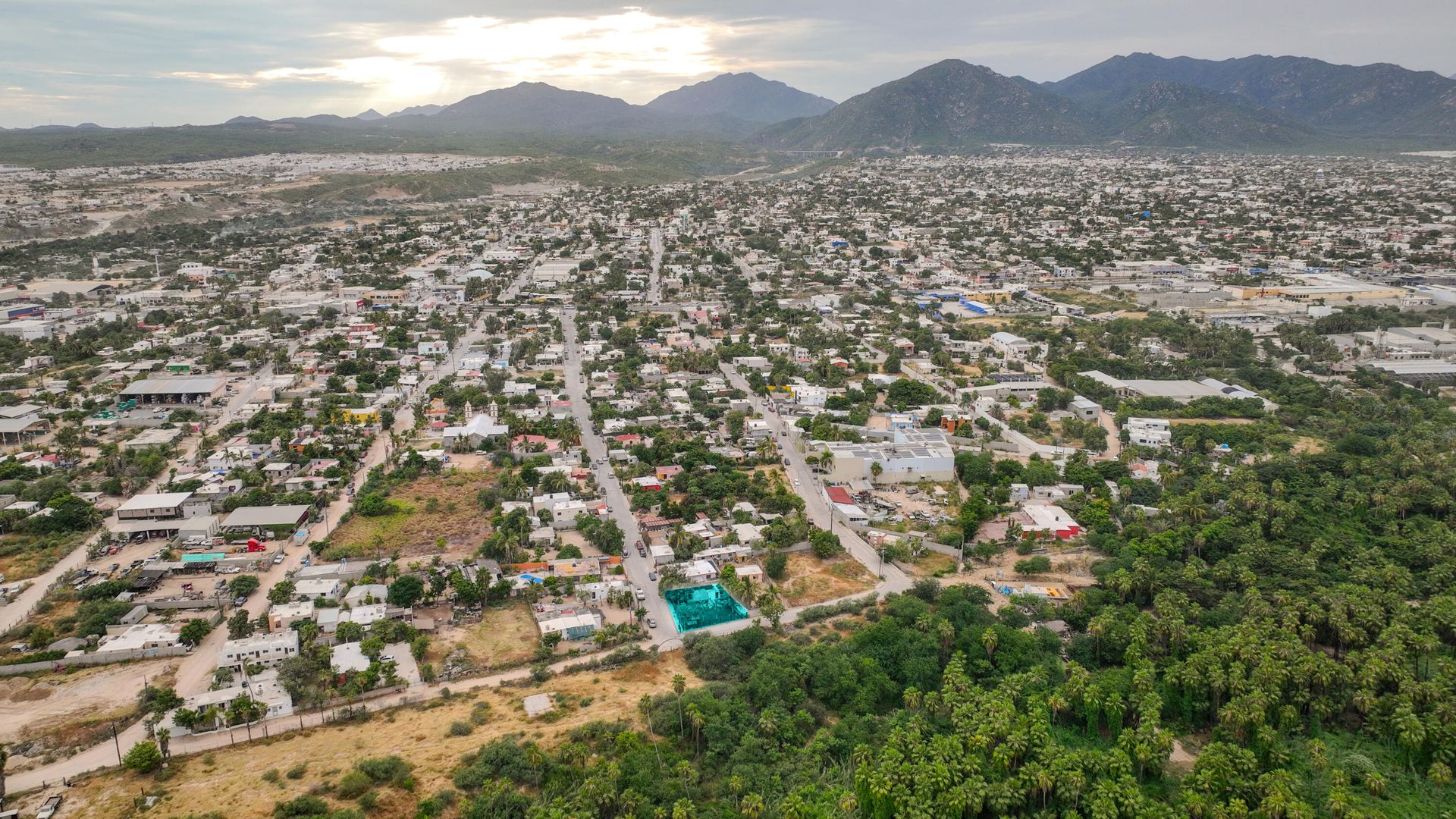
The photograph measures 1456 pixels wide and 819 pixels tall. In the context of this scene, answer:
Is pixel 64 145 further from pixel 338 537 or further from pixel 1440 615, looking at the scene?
pixel 1440 615

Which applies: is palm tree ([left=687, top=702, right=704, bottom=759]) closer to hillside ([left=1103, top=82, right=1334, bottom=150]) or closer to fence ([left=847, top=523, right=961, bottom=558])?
fence ([left=847, top=523, right=961, bottom=558])

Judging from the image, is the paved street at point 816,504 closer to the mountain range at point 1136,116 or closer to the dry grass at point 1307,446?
the dry grass at point 1307,446

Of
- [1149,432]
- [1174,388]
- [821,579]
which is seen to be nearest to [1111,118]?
[1174,388]

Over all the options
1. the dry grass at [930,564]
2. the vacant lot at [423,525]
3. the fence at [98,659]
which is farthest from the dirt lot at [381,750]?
the dry grass at [930,564]

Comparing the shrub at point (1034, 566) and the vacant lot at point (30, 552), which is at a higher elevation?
the vacant lot at point (30, 552)

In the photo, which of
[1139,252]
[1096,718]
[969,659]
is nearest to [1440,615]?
[1096,718]

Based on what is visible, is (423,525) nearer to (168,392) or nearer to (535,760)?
(535,760)

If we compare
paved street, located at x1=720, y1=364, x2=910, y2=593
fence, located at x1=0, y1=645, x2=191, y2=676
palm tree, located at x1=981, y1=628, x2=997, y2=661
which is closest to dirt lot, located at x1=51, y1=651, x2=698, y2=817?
fence, located at x1=0, y1=645, x2=191, y2=676
